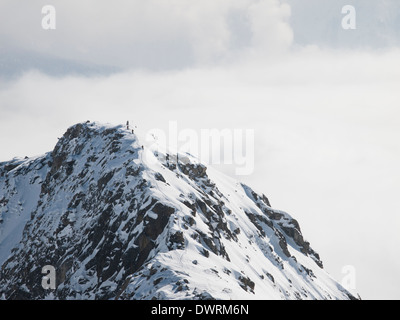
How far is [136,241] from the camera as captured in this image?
470 feet

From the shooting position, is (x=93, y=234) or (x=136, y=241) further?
(x=93, y=234)

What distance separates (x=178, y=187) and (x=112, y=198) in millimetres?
16858

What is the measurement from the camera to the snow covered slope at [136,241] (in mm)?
120438

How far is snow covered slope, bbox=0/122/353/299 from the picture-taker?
12044cm

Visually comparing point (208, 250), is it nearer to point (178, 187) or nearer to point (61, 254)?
point (178, 187)

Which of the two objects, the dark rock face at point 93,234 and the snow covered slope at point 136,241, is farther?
the dark rock face at point 93,234

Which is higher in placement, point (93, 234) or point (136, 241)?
point (136, 241)

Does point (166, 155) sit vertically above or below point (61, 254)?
above

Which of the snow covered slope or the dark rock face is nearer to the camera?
the snow covered slope

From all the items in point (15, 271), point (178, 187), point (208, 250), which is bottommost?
point (15, 271)
